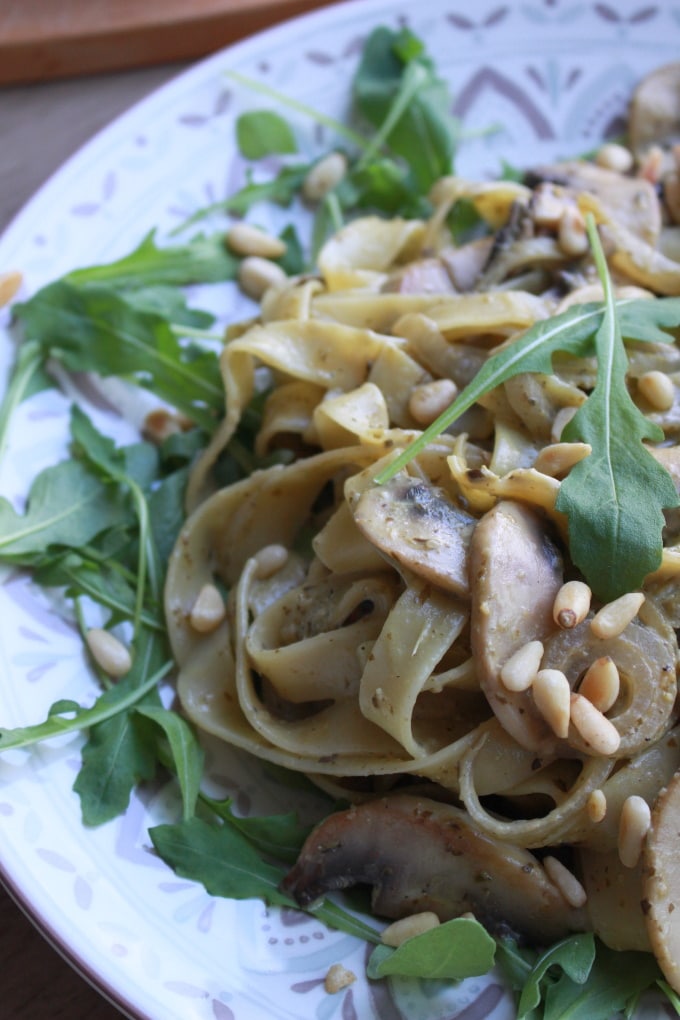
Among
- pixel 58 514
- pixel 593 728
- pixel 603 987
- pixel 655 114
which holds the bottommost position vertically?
pixel 603 987

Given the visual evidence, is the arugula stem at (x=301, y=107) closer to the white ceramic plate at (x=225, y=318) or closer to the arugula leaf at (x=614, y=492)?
the white ceramic plate at (x=225, y=318)

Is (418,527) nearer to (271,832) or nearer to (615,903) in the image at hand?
(271,832)

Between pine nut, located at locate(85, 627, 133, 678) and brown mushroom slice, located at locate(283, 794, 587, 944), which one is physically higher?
pine nut, located at locate(85, 627, 133, 678)

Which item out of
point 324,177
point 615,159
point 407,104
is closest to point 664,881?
point 615,159

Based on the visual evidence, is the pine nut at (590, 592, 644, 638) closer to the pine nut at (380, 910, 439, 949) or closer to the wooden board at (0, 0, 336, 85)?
the pine nut at (380, 910, 439, 949)

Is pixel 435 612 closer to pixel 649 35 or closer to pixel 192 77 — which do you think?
pixel 192 77

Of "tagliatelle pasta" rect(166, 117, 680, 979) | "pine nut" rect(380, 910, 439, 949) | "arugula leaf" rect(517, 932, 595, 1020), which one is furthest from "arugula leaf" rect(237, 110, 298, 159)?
"arugula leaf" rect(517, 932, 595, 1020)

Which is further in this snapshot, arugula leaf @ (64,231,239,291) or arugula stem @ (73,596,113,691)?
arugula leaf @ (64,231,239,291)
